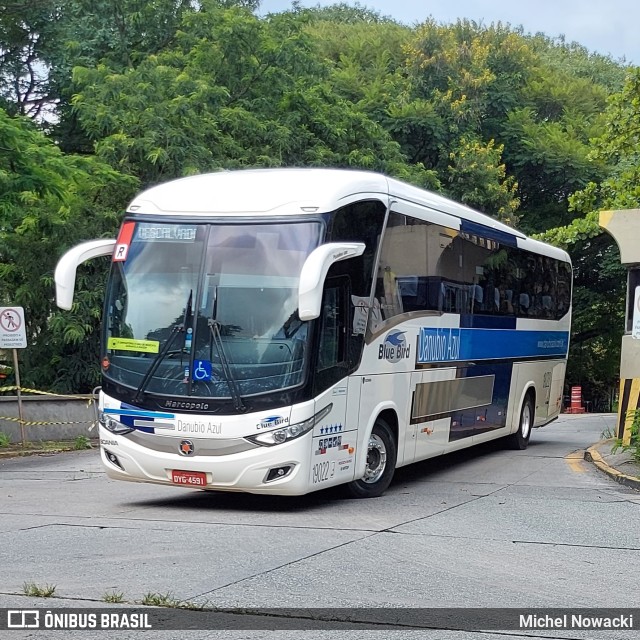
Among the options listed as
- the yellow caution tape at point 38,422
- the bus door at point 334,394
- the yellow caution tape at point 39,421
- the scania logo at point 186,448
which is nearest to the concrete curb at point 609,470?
the bus door at point 334,394

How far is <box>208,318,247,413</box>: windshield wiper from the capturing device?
10352mm

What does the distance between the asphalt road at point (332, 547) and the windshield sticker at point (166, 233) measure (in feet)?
9.26

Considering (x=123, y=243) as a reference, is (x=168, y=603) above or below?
below

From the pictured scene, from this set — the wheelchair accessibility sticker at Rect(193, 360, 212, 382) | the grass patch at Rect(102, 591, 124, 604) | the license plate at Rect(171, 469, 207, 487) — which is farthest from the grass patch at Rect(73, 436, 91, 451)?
the grass patch at Rect(102, 591, 124, 604)

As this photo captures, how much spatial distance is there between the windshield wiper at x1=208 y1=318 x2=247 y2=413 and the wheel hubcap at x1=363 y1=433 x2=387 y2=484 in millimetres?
2181

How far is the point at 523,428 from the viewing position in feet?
61.9

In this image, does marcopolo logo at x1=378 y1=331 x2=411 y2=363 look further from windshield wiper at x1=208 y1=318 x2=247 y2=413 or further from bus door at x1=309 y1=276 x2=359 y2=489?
windshield wiper at x1=208 y1=318 x2=247 y2=413

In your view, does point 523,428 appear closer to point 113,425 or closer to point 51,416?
point 51,416

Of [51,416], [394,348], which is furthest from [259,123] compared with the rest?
[394,348]

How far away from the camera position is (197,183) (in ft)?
37.9

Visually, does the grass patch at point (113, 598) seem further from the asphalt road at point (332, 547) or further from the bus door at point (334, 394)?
the bus door at point (334, 394)

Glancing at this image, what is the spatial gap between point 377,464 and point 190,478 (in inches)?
103

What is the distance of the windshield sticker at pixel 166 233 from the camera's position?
1088 cm

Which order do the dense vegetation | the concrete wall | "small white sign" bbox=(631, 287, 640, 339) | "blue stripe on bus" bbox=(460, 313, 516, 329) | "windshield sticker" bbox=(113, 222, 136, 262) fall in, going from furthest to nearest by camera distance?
the dense vegetation < the concrete wall < "blue stripe on bus" bbox=(460, 313, 516, 329) < "small white sign" bbox=(631, 287, 640, 339) < "windshield sticker" bbox=(113, 222, 136, 262)
